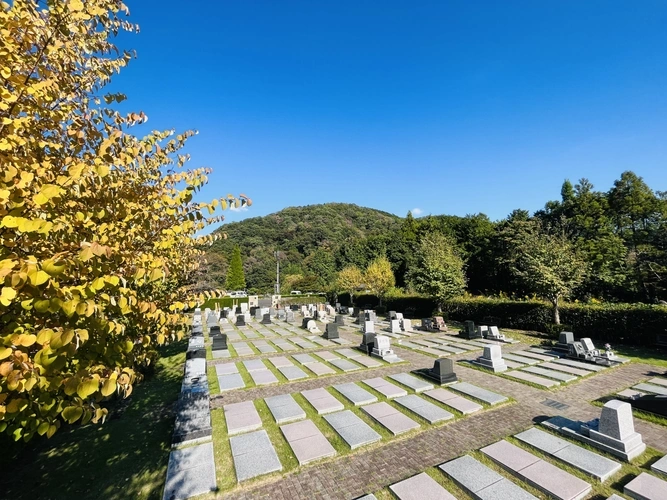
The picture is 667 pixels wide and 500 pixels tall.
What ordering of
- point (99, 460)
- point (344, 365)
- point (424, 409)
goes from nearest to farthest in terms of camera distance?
point (99, 460) → point (424, 409) → point (344, 365)

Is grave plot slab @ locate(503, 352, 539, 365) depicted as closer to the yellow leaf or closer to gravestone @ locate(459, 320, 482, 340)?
gravestone @ locate(459, 320, 482, 340)

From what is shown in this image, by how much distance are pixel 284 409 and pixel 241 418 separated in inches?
45.2

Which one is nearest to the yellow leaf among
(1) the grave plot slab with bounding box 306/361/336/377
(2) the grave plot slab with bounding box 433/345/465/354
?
(1) the grave plot slab with bounding box 306/361/336/377

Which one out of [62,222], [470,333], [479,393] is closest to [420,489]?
[479,393]

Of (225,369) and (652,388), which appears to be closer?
(652,388)

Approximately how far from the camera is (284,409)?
8.48 meters

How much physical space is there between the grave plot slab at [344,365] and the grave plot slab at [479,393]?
3.74m

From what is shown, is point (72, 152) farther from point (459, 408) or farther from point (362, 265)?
point (362, 265)

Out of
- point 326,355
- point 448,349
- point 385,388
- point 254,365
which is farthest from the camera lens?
point 448,349

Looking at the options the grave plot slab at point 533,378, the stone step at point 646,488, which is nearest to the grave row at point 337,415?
the grave plot slab at point 533,378

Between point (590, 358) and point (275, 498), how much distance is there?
13.5m

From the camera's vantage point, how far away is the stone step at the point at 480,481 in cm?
513

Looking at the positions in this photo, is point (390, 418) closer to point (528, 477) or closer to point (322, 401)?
point (322, 401)

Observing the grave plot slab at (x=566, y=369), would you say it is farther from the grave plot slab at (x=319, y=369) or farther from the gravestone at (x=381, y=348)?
the grave plot slab at (x=319, y=369)
